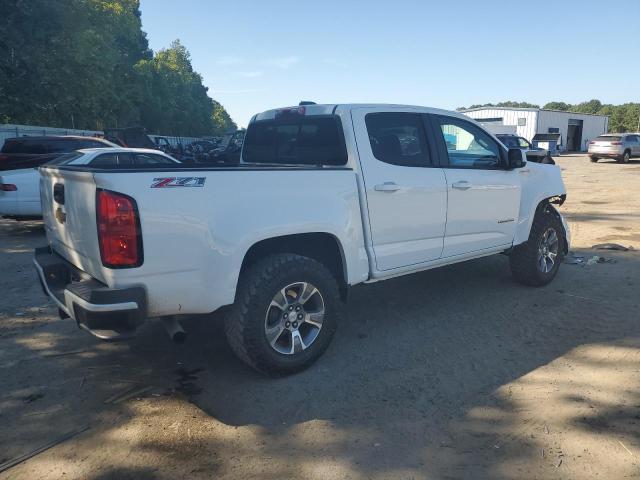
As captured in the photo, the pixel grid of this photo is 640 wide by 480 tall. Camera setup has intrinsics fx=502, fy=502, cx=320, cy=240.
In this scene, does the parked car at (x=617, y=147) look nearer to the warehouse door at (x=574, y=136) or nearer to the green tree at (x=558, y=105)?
the warehouse door at (x=574, y=136)

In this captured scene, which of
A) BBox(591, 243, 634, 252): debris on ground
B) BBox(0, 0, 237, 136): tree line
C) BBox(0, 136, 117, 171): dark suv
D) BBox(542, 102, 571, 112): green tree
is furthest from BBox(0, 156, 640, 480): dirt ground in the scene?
BBox(542, 102, 571, 112): green tree

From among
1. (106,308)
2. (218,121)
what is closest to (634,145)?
(106,308)

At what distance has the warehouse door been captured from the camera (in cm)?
5225

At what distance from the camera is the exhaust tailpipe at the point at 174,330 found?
10.5ft

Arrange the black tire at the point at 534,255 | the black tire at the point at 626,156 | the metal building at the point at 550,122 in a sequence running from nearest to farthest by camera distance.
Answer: the black tire at the point at 534,255, the black tire at the point at 626,156, the metal building at the point at 550,122

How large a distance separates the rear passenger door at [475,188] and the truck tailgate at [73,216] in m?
2.94

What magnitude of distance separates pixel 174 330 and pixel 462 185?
9.28ft

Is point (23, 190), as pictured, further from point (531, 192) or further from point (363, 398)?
Answer: point (531, 192)

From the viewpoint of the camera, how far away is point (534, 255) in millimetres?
5527

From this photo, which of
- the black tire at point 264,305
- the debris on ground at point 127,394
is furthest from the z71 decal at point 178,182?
the debris on ground at point 127,394

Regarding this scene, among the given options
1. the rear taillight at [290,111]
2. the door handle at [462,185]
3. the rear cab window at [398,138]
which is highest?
the rear taillight at [290,111]

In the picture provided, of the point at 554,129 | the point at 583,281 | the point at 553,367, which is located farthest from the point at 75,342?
the point at 554,129

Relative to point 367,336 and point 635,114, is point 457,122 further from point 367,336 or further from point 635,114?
point 635,114

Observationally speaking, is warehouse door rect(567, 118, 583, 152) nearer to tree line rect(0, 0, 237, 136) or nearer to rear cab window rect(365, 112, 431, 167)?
tree line rect(0, 0, 237, 136)
